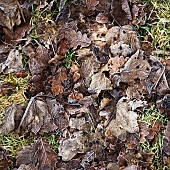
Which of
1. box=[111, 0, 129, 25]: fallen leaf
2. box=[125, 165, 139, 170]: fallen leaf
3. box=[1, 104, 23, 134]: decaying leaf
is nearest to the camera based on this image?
box=[125, 165, 139, 170]: fallen leaf

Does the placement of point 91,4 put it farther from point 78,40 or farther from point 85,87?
point 85,87

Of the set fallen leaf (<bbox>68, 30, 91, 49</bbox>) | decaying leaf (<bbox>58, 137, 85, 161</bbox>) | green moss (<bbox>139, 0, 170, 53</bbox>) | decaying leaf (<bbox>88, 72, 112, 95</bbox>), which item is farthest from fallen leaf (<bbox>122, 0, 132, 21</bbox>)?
decaying leaf (<bbox>58, 137, 85, 161</bbox>)

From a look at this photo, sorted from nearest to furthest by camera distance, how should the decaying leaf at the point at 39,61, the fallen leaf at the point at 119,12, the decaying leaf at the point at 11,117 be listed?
the decaying leaf at the point at 11,117 → the decaying leaf at the point at 39,61 → the fallen leaf at the point at 119,12

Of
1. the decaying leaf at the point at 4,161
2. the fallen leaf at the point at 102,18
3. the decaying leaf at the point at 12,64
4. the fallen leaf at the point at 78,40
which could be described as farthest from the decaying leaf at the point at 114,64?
the decaying leaf at the point at 4,161

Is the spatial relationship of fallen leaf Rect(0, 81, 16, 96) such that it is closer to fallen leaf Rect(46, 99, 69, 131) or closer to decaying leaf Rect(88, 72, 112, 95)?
fallen leaf Rect(46, 99, 69, 131)

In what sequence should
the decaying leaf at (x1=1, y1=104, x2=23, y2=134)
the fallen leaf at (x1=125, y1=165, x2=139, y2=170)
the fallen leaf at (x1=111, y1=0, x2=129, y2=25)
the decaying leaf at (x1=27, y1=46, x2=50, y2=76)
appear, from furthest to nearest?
the fallen leaf at (x1=111, y1=0, x2=129, y2=25), the decaying leaf at (x1=27, y1=46, x2=50, y2=76), the decaying leaf at (x1=1, y1=104, x2=23, y2=134), the fallen leaf at (x1=125, y1=165, x2=139, y2=170)

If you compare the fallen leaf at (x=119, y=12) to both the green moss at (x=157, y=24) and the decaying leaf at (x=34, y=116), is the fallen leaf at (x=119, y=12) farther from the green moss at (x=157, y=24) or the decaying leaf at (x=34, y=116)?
the decaying leaf at (x=34, y=116)

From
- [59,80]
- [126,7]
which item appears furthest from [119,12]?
[59,80]

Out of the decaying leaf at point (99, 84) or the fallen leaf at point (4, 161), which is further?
the decaying leaf at point (99, 84)
